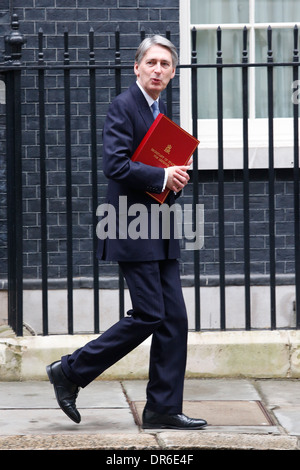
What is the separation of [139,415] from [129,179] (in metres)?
1.34

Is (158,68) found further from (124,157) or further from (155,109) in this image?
(124,157)

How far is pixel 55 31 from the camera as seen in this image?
8266 mm

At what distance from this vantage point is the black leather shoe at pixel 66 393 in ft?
18.0

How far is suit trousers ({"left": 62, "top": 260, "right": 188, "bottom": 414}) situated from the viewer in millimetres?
5367

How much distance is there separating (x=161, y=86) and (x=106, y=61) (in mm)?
2963

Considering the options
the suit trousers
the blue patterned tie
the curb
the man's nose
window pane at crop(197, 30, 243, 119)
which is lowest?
the curb

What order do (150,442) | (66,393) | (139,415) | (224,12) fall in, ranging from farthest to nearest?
(224,12), (139,415), (66,393), (150,442)

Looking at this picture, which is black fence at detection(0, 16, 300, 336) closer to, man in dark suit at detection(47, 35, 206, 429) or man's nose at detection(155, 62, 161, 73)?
man in dark suit at detection(47, 35, 206, 429)

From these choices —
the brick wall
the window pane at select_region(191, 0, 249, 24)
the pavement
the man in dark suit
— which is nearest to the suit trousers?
the man in dark suit

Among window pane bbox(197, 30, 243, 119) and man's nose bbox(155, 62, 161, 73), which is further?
window pane bbox(197, 30, 243, 119)

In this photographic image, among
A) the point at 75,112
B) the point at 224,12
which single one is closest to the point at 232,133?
the point at 224,12

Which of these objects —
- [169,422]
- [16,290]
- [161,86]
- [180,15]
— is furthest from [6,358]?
[180,15]

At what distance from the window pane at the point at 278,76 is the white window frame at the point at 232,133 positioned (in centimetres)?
8

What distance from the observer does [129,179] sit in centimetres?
526
